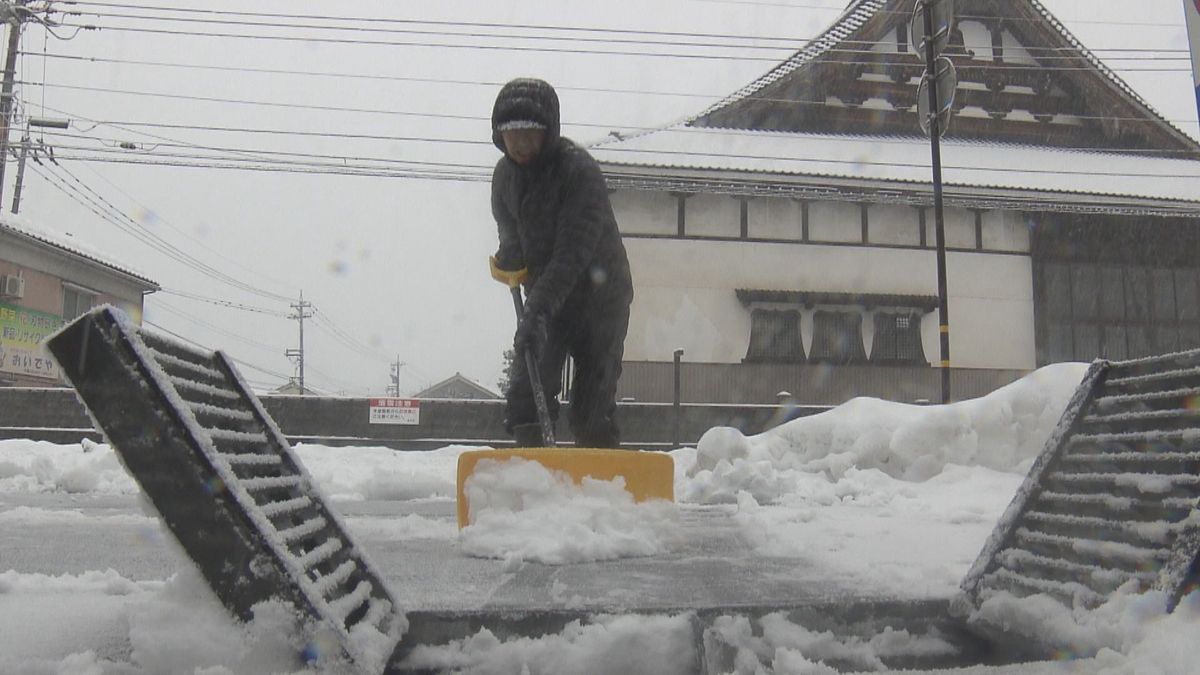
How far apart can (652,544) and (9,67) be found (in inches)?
738

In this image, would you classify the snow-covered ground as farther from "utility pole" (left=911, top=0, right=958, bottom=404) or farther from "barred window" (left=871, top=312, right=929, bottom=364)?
"barred window" (left=871, top=312, right=929, bottom=364)

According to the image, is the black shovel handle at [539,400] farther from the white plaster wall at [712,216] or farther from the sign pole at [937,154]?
the white plaster wall at [712,216]

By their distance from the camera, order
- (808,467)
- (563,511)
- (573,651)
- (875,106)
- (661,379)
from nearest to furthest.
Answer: (573,651) < (563,511) < (808,467) < (661,379) < (875,106)

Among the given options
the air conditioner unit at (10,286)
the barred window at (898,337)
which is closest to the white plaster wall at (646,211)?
the barred window at (898,337)

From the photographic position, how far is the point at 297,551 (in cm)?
157

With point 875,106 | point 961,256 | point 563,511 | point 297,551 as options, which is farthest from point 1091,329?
point 297,551

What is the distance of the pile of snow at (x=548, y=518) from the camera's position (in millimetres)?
2490

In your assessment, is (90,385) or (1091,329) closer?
(90,385)

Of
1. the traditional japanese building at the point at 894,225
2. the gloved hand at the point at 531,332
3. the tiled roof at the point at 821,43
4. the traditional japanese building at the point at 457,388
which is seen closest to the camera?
the gloved hand at the point at 531,332

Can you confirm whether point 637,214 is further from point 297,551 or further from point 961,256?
point 297,551

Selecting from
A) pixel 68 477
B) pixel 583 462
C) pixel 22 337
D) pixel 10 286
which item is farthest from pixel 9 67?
pixel 583 462

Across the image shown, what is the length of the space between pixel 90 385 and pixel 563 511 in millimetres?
1548

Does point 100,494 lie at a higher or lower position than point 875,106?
lower

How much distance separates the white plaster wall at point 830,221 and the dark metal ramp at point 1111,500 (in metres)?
12.8
